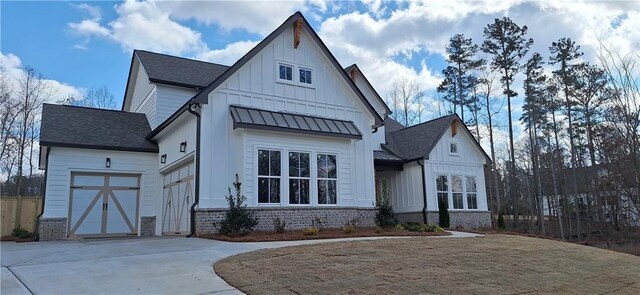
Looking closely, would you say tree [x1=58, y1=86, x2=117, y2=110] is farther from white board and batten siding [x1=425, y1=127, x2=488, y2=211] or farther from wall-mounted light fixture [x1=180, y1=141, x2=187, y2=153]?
white board and batten siding [x1=425, y1=127, x2=488, y2=211]

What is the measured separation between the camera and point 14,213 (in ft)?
56.7

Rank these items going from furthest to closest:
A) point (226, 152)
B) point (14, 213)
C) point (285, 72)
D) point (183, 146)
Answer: point (14, 213)
point (285, 72)
point (183, 146)
point (226, 152)

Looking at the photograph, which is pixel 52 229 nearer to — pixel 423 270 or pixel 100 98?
pixel 423 270

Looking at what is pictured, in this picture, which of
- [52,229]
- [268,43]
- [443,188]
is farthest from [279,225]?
[443,188]

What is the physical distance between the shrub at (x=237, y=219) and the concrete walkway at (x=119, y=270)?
2413mm

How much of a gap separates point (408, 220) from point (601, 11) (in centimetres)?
1138

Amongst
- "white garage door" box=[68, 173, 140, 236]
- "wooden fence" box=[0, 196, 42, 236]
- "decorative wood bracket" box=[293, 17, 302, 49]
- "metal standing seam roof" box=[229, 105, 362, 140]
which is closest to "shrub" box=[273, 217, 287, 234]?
"metal standing seam roof" box=[229, 105, 362, 140]

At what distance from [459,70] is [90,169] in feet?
100

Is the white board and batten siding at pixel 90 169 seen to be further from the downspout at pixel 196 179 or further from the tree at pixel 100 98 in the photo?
the tree at pixel 100 98

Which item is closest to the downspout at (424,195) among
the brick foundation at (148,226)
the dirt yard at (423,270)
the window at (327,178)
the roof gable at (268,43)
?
the roof gable at (268,43)

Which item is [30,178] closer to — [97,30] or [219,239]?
[97,30]

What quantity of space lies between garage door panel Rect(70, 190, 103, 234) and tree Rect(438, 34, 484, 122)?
2995cm

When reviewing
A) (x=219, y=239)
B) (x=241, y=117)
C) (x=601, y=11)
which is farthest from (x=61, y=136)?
(x=601, y=11)

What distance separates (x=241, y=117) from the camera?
1400 cm
